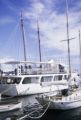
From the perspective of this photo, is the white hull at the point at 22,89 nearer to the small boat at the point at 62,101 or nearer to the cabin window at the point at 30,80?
the cabin window at the point at 30,80

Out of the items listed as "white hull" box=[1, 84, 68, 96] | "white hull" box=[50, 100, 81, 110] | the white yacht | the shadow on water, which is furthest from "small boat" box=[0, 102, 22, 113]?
"white hull" box=[1, 84, 68, 96]

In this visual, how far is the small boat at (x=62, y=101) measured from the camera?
2617 cm

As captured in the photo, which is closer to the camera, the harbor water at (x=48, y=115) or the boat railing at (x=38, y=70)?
the harbor water at (x=48, y=115)

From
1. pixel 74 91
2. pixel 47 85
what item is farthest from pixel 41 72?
pixel 74 91

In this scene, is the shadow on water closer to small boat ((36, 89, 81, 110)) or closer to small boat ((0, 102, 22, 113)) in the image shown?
small boat ((36, 89, 81, 110))

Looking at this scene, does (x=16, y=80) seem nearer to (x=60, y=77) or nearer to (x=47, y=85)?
(x=47, y=85)

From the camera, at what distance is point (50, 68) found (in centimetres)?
4731

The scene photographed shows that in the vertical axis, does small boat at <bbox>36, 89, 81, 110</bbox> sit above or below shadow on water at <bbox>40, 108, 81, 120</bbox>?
above

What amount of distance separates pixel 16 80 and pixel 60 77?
10289mm

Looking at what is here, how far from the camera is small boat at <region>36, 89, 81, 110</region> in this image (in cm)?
2617

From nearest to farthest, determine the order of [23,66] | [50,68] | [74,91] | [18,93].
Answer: [74,91] → [18,93] → [23,66] → [50,68]

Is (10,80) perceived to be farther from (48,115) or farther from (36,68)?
(48,115)

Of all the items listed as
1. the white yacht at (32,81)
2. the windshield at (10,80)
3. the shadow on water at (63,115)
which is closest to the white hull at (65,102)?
the shadow on water at (63,115)

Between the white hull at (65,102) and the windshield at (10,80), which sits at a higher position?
the windshield at (10,80)
